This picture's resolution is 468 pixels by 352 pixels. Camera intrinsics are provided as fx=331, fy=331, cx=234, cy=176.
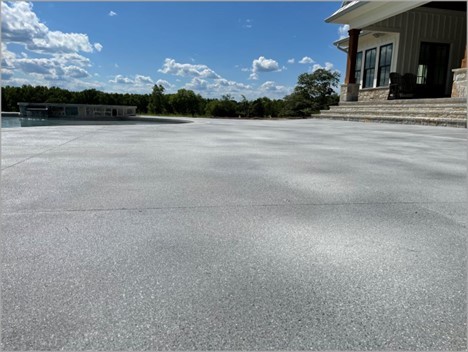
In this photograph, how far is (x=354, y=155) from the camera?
14.5 ft

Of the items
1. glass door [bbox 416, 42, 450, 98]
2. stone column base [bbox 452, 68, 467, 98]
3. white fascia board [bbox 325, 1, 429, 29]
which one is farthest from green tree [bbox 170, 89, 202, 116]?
stone column base [bbox 452, 68, 467, 98]

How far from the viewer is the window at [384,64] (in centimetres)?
1549

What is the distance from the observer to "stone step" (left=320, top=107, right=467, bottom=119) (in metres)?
9.04

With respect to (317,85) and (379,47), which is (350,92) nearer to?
(379,47)

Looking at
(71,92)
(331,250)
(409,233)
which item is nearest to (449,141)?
(409,233)

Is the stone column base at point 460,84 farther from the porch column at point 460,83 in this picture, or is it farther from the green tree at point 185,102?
the green tree at point 185,102

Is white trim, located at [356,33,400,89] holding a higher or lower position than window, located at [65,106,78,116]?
higher

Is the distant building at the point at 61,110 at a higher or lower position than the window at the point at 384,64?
lower

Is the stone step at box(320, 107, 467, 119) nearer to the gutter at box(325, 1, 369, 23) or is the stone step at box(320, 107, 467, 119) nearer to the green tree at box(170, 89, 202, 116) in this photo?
the gutter at box(325, 1, 369, 23)

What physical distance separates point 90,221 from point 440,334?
1796 mm
